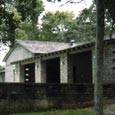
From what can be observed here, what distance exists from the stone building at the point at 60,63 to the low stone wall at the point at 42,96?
357cm

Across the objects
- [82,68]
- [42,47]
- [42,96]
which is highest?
[42,47]

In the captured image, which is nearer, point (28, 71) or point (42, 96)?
point (42, 96)

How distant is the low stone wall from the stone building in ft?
11.7

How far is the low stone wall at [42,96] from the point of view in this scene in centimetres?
1950

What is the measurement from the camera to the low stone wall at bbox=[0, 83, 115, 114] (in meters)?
19.5

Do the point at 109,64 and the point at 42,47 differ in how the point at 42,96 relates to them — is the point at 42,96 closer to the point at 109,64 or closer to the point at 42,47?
the point at 109,64

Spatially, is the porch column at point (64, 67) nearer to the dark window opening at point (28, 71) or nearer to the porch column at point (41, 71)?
the porch column at point (41, 71)

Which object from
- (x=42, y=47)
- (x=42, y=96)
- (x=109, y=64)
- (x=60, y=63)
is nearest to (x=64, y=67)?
(x=60, y=63)

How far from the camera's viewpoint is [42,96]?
20.4m

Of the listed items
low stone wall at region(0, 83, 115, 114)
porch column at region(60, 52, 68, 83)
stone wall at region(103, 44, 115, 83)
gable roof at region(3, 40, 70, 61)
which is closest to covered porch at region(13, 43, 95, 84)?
porch column at region(60, 52, 68, 83)

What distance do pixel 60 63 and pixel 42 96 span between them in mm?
10256

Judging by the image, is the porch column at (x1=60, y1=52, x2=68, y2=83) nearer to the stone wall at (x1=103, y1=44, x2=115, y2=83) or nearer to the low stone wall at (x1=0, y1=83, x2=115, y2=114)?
the stone wall at (x1=103, y1=44, x2=115, y2=83)

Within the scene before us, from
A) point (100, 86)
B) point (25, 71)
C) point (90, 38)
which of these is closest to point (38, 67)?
point (25, 71)

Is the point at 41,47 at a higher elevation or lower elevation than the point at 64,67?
higher
